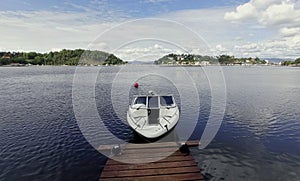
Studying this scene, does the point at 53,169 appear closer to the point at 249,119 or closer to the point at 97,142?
the point at 97,142

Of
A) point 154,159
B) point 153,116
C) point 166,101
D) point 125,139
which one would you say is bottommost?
point 125,139

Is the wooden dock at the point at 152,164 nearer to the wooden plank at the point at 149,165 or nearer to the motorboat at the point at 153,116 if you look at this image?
the wooden plank at the point at 149,165

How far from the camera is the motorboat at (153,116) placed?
48.6ft

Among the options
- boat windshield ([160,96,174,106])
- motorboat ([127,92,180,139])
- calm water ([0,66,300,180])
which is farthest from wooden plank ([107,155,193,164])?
boat windshield ([160,96,174,106])

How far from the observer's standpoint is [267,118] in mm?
22922

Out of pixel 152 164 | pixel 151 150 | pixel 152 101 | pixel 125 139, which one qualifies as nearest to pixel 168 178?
pixel 152 164

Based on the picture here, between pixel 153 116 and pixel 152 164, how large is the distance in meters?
6.14

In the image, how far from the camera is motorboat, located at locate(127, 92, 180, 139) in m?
14.8

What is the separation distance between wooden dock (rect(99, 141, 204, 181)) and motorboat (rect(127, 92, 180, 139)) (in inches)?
53.2

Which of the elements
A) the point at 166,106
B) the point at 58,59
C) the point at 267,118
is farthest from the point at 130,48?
the point at 58,59

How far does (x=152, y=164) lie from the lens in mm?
11297

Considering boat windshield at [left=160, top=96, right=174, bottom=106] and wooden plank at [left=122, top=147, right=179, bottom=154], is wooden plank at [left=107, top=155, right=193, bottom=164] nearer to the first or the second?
wooden plank at [left=122, top=147, right=179, bottom=154]

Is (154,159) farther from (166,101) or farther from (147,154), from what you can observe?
(166,101)

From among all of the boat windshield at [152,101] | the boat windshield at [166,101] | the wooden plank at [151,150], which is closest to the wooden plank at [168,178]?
the wooden plank at [151,150]
